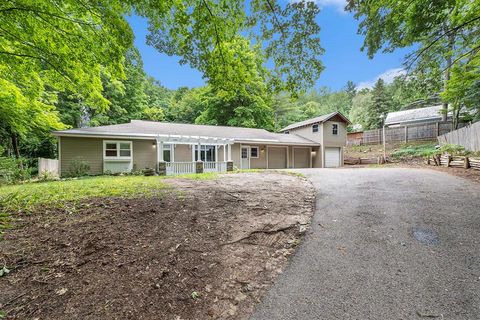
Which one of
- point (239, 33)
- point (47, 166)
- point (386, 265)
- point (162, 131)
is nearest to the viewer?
point (386, 265)

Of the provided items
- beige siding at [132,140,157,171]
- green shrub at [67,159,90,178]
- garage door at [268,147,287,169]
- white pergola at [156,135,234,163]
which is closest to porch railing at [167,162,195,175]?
white pergola at [156,135,234,163]

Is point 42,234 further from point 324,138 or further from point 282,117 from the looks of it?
point 282,117

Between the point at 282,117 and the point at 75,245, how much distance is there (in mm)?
33926

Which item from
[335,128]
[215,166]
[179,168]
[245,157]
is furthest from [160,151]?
[335,128]

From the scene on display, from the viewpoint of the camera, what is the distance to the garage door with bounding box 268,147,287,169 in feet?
63.3

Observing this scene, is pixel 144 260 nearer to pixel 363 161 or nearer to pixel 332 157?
pixel 332 157

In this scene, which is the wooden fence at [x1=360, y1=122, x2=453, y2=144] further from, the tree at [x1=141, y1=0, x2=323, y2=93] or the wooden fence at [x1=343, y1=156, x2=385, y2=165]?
the tree at [x1=141, y1=0, x2=323, y2=93]

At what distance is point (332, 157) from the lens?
20375 mm

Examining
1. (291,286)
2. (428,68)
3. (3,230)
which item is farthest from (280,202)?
(428,68)

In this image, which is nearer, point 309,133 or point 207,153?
point 207,153

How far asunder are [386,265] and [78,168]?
47.2ft

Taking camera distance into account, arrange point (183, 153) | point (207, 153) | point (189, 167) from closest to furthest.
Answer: point (189, 167) → point (183, 153) → point (207, 153)

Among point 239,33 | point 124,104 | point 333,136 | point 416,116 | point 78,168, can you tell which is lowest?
point 78,168

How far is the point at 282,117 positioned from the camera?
113 feet
